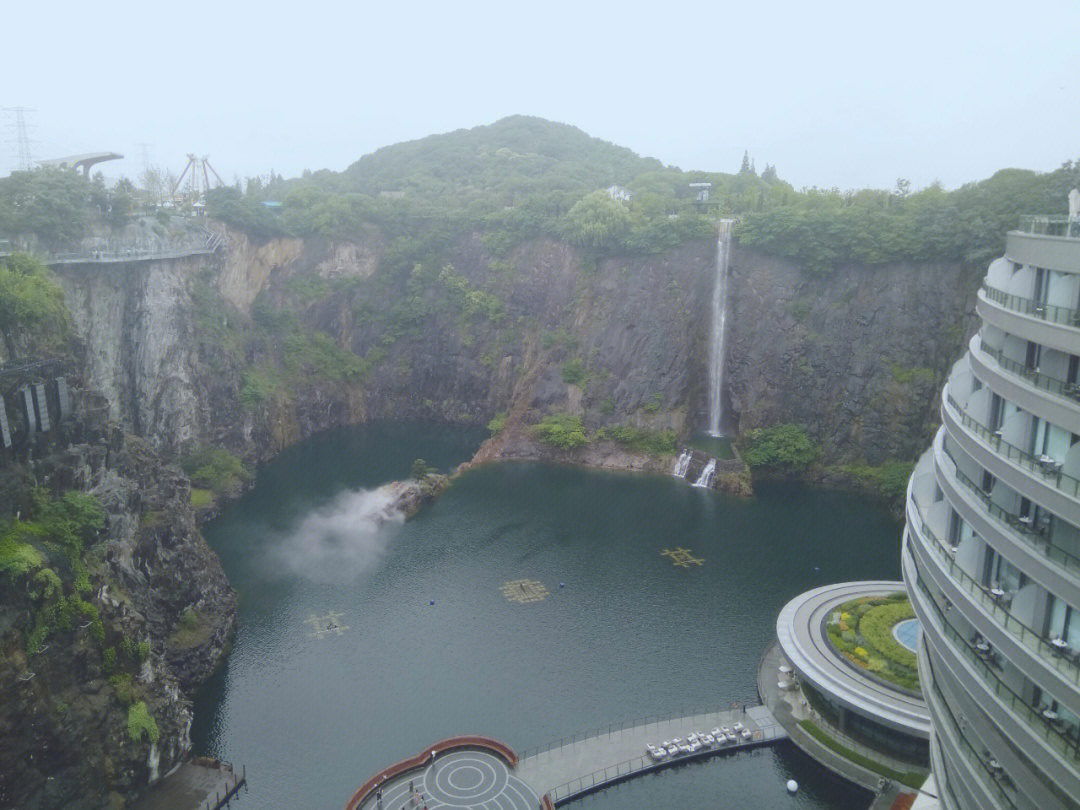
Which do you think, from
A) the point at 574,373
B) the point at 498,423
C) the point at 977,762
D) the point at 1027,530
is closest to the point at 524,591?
the point at 498,423

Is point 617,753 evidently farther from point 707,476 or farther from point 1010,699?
point 707,476

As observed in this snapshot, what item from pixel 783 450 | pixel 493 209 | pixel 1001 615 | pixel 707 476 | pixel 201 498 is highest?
pixel 493 209

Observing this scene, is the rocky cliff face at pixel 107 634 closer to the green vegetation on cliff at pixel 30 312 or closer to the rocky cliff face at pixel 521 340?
the green vegetation on cliff at pixel 30 312

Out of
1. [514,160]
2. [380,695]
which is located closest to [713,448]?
[380,695]

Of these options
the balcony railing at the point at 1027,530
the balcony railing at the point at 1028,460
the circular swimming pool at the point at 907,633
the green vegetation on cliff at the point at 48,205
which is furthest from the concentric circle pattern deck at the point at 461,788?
the green vegetation on cliff at the point at 48,205

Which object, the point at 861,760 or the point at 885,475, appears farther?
the point at 885,475

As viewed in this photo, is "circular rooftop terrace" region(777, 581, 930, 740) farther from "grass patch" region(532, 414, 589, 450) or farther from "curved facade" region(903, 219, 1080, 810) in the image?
"grass patch" region(532, 414, 589, 450)

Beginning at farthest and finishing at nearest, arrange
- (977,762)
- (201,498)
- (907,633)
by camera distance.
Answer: (201,498), (907,633), (977,762)
